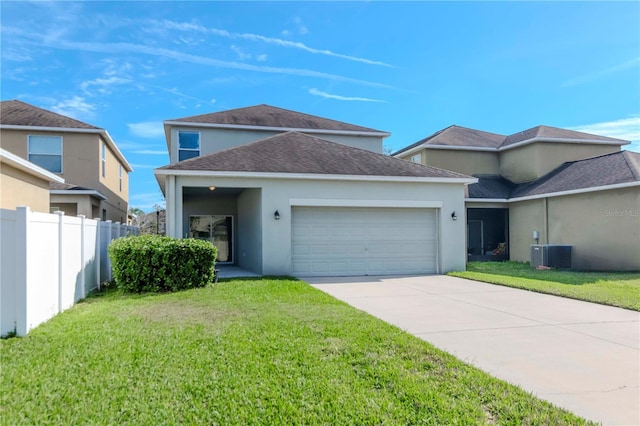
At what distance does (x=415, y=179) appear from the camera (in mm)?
13781

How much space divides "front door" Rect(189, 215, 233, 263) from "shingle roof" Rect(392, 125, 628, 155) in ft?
36.8

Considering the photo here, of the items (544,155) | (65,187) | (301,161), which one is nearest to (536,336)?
(301,161)

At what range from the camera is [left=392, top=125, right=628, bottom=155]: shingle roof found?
20844 mm

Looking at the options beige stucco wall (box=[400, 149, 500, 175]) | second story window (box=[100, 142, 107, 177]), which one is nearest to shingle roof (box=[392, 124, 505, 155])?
A: beige stucco wall (box=[400, 149, 500, 175])

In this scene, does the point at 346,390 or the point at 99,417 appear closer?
the point at 99,417

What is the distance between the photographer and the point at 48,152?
17.8 m

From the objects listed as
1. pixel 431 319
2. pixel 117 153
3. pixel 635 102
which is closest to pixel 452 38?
pixel 635 102

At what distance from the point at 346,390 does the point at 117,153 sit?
74.3 feet

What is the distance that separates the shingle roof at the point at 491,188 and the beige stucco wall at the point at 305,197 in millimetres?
6085

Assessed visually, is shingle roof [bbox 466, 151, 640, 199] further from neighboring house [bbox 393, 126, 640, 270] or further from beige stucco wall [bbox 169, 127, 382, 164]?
beige stucco wall [bbox 169, 127, 382, 164]

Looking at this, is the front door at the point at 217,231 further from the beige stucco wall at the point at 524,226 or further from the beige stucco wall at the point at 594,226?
the beige stucco wall at the point at 594,226

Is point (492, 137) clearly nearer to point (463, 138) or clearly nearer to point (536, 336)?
point (463, 138)

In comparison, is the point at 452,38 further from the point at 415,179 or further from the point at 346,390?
the point at 346,390

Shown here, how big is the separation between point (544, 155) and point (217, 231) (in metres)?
16.8
